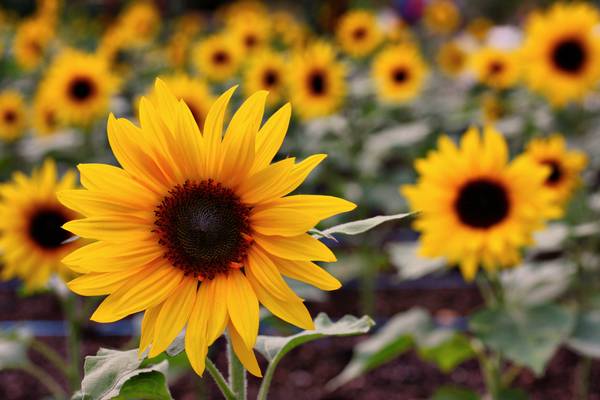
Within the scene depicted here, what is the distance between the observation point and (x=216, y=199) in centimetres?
105

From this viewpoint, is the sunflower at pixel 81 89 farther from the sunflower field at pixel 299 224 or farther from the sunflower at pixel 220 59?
the sunflower at pixel 220 59

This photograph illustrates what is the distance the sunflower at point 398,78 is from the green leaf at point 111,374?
3138 millimetres

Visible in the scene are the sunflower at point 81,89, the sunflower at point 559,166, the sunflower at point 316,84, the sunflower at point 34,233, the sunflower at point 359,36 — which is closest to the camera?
the sunflower at point 34,233

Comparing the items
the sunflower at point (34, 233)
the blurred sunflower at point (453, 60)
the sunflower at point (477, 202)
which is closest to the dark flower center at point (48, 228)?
the sunflower at point (34, 233)

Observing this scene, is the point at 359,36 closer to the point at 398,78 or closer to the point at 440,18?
the point at 398,78

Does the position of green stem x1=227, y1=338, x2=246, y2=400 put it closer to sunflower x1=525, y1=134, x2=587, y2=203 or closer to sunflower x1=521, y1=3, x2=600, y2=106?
sunflower x1=525, y1=134, x2=587, y2=203

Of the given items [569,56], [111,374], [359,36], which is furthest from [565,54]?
[111,374]

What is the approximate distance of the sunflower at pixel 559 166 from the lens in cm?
242

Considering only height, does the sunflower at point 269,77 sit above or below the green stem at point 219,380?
below

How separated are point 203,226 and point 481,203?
1.09m

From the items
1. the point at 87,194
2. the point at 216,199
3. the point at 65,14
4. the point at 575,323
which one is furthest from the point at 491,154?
the point at 65,14

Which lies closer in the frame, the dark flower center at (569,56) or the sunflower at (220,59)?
the dark flower center at (569,56)

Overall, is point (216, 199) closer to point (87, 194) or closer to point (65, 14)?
point (87, 194)

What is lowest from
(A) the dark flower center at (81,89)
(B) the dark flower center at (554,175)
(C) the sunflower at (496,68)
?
(C) the sunflower at (496,68)
